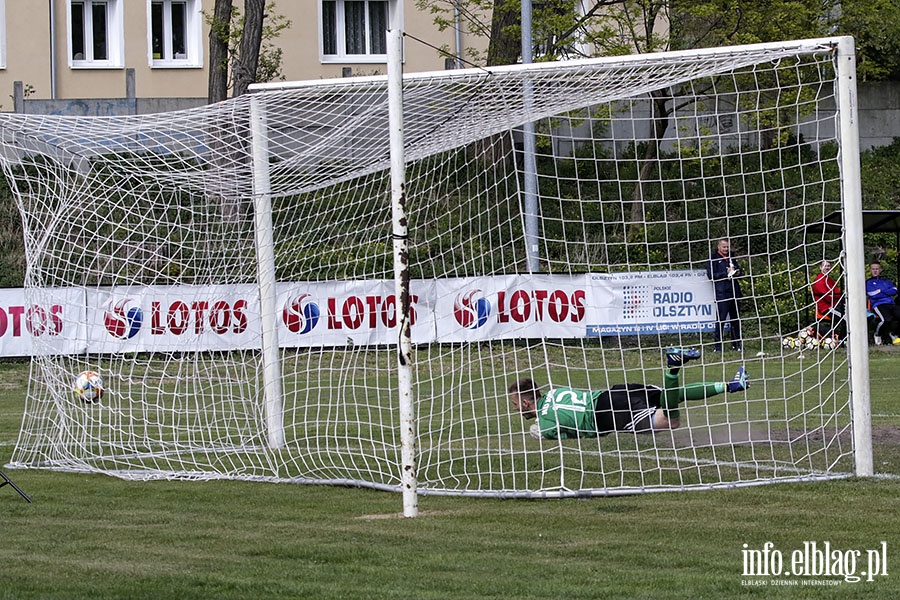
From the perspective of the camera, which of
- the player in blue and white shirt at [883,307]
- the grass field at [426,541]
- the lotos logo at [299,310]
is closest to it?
the grass field at [426,541]

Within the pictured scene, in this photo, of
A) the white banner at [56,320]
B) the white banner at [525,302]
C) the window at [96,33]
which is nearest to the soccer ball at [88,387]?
the white banner at [56,320]

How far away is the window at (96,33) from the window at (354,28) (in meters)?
4.96

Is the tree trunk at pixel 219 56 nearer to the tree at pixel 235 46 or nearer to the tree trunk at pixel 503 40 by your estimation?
the tree at pixel 235 46

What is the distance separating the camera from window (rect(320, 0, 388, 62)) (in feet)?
102

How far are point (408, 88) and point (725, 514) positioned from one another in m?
3.63

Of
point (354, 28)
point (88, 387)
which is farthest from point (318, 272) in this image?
point (354, 28)

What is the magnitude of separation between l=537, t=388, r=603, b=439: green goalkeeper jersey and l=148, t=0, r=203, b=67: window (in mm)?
22516

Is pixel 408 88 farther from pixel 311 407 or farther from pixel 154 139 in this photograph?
pixel 311 407

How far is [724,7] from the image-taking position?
25109 mm

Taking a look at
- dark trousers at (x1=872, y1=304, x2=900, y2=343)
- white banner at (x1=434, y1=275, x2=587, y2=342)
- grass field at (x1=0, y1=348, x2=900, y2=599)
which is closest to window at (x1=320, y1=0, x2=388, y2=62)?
white banner at (x1=434, y1=275, x2=587, y2=342)

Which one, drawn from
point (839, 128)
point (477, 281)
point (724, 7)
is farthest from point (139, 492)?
point (724, 7)

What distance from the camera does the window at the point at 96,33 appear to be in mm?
29328

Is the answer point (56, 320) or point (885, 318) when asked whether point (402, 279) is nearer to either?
point (56, 320)

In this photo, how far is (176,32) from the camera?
30.1 meters
